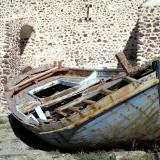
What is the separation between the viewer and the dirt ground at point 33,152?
28.3 ft

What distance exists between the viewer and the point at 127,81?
29.7ft

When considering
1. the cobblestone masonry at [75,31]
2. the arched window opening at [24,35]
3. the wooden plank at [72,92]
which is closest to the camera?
the wooden plank at [72,92]

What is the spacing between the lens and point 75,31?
53.8ft

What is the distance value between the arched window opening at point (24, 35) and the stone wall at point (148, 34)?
12.2 ft

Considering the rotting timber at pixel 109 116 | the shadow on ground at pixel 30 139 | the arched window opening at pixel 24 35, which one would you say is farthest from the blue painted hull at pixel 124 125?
the arched window opening at pixel 24 35

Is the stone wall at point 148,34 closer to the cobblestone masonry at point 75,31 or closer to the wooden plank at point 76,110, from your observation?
the cobblestone masonry at point 75,31

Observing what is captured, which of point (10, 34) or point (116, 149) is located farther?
point (10, 34)

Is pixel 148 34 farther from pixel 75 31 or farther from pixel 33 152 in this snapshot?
pixel 33 152

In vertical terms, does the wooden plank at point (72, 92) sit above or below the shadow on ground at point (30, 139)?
above

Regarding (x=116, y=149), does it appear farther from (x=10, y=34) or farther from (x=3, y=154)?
(x=10, y=34)

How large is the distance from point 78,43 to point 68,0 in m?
1.38

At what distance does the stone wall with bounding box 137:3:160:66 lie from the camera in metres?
14.4

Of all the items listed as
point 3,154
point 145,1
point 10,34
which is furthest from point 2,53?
point 3,154

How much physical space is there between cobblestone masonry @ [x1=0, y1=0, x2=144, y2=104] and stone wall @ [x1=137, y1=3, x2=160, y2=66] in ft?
4.80
